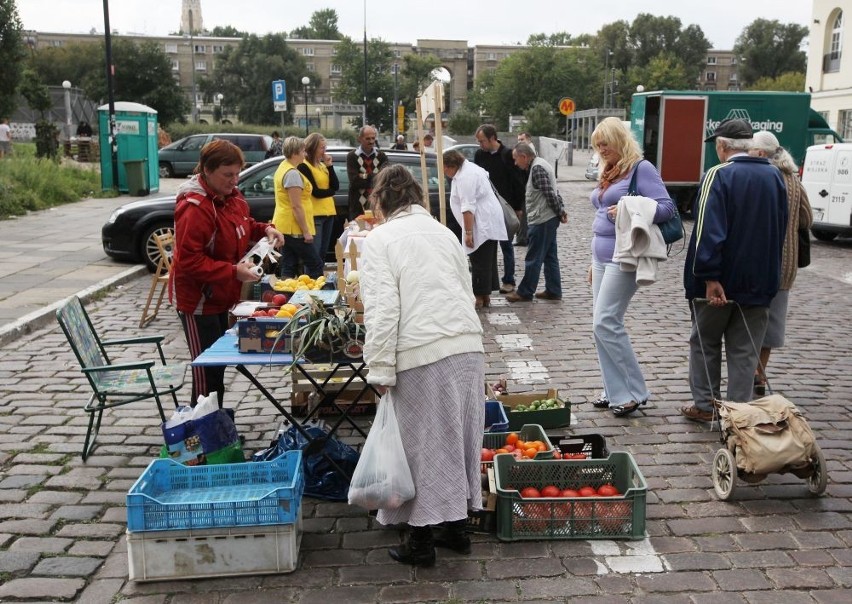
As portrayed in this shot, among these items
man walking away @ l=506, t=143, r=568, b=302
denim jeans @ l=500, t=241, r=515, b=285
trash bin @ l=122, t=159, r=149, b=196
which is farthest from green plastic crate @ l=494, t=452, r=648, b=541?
trash bin @ l=122, t=159, r=149, b=196

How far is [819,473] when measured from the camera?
14.9 feet

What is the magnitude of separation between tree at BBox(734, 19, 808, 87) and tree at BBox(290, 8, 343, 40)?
66.3 metres

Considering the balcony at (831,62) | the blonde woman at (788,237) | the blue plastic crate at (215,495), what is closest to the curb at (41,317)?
the blue plastic crate at (215,495)

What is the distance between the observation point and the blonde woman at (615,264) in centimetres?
566

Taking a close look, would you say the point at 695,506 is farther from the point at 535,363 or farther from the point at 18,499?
the point at 18,499

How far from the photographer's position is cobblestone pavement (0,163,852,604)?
12.1ft

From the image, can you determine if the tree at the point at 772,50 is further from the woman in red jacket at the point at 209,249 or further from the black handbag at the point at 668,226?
the woman in red jacket at the point at 209,249

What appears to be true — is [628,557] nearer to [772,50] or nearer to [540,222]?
[540,222]

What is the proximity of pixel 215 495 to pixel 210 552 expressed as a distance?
38cm

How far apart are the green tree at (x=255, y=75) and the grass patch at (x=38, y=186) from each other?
59428 mm

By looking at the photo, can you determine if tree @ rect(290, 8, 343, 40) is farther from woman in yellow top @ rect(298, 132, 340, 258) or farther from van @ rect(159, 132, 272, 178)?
woman in yellow top @ rect(298, 132, 340, 258)

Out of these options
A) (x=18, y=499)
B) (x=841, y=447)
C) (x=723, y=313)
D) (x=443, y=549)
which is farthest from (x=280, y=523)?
(x=841, y=447)

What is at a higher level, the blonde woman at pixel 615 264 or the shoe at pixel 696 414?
the blonde woman at pixel 615 264

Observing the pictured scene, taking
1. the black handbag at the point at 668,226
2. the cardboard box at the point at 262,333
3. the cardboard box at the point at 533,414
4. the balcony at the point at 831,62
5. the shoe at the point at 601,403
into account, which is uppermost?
the balcony at the point at 831,62
